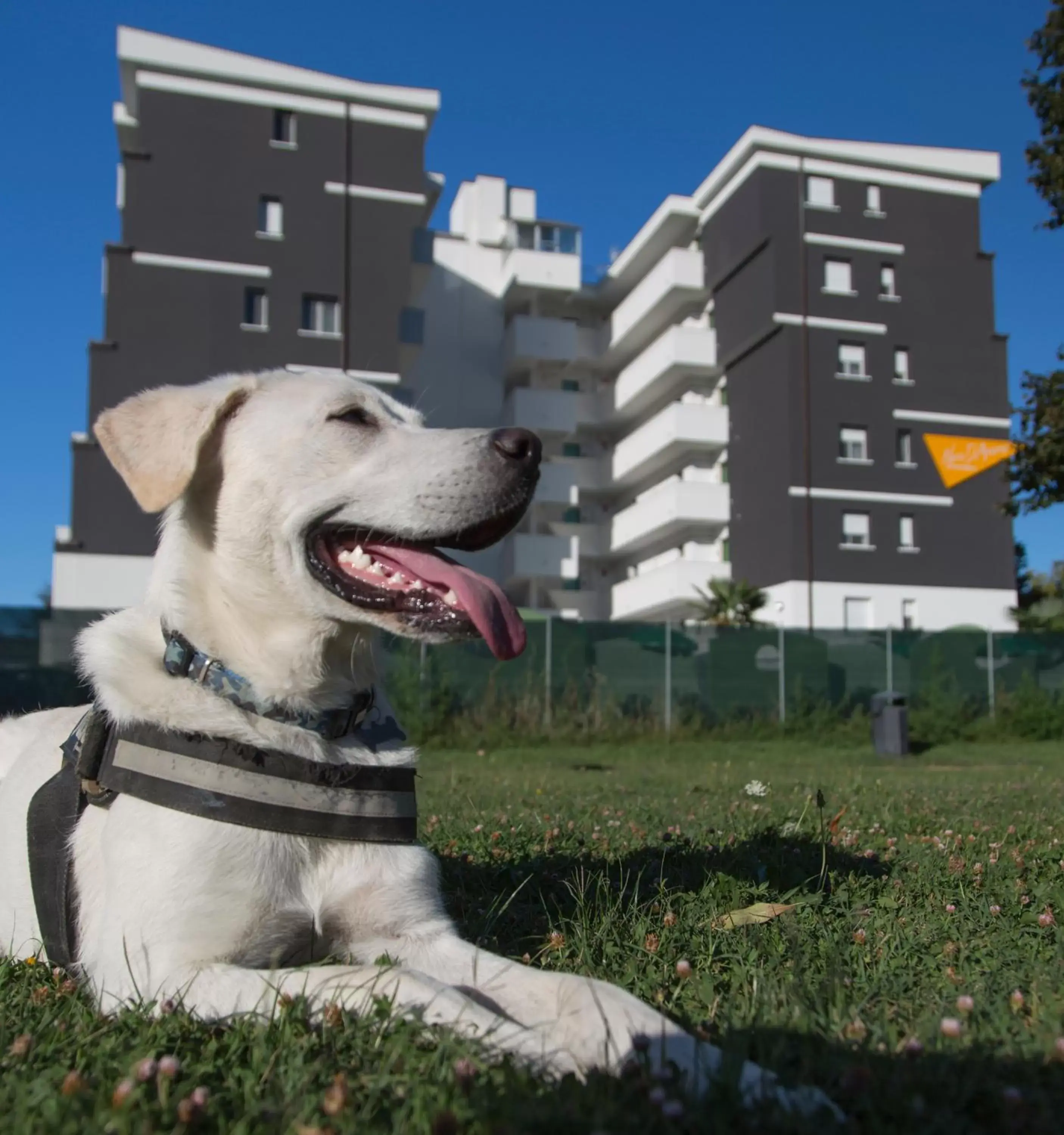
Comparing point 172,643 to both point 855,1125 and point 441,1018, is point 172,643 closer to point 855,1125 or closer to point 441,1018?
point 441,1018

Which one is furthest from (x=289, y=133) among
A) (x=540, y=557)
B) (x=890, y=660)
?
(x=890, y=660)

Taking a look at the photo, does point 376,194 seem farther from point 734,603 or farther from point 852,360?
point 852,360

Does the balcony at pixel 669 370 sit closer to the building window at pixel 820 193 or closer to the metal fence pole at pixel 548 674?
the building window at pixel 820 193

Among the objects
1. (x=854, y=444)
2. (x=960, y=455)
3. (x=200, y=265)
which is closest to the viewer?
(x=200, y=265)

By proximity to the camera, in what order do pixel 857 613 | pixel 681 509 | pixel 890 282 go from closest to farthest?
pixel 857 613
pixel 681 509
pixel 890 282

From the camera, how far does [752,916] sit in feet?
11.6

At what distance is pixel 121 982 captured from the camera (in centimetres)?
271

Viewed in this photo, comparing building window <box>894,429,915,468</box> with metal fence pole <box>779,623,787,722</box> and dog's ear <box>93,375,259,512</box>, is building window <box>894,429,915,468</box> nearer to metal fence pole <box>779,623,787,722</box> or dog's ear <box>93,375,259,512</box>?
metal fence pole <box>779,623,787,722</box>

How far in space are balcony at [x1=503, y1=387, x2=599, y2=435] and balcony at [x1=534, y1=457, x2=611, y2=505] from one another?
1688 millimetres

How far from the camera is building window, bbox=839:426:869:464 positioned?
41500 millimetres

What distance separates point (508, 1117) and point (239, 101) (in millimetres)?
39748

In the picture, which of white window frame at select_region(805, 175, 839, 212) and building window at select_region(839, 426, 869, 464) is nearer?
building window at select_region(839, 426, 869, 464)

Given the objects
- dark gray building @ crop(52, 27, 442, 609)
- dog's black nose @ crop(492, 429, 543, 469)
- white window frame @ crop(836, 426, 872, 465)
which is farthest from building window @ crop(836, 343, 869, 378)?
dog's black nose @ crop(492, 429, 543, 469)

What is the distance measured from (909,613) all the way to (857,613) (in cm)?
214
